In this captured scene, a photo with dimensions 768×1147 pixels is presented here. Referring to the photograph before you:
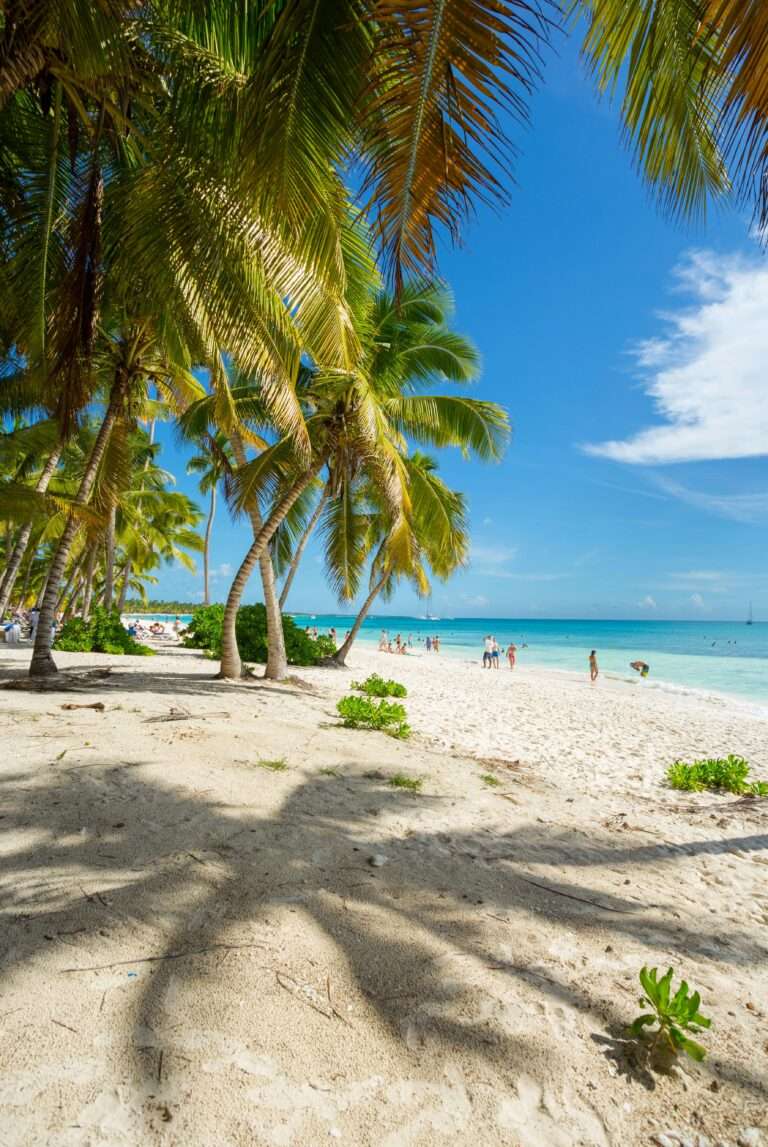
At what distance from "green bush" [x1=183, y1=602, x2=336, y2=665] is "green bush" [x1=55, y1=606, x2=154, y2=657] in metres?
2.37

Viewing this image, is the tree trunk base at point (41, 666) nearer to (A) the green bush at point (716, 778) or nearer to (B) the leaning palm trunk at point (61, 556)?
(B) the leaning palm trunk at point (61, 556)

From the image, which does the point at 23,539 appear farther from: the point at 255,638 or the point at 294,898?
the point at 294,898

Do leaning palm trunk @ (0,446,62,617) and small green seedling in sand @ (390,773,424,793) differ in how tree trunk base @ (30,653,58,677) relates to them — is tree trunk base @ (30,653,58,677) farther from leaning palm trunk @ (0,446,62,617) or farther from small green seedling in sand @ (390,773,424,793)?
small green seedling in sand @ (390,773,424,793)

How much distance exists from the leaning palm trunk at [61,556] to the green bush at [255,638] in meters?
5.45

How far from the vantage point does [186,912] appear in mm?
2412

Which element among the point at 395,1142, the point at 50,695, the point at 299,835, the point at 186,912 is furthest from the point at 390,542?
the point at 395,1142

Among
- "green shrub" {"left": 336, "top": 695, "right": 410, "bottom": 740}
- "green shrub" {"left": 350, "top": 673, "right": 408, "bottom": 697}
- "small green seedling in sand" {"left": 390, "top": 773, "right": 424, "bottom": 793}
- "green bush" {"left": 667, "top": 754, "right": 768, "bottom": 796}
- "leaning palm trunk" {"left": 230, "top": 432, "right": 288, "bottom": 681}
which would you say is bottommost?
"green bush" {"left": 667, "top": 754, "right": 768, "bottom": 796}

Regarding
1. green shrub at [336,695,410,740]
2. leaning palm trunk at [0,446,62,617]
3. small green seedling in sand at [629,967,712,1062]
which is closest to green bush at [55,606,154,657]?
leaning palm trunk at [0,446,62,617]

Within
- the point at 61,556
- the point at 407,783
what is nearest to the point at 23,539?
the point at 61,556

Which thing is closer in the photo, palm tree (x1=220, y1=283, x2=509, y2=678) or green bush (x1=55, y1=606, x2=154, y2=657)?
palm tree (x1=220, y1=283, x2=509, y2=678)

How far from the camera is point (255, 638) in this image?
15734 mm

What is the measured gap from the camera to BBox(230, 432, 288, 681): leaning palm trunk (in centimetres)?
1073

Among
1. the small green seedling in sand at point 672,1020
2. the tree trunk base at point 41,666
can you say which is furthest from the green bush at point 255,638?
the small green seedling in sand at point 672,1020

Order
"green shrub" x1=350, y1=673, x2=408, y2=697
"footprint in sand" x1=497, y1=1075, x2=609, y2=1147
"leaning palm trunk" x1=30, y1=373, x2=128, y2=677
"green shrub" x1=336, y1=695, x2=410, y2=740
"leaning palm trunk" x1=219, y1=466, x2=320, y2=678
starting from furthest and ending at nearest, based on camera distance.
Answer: "green shrub" x1=350, y1=673, x2=408, y2=697 < "leaning palm trunk" x1=219, y1=466, x2=320, y2=678 < "leaning palm trunk" x1=30, y1=373, x2=128, y2=677 < "green shrub" x1=336, y1=695, x2=410, y2=740 < "footprint in sand" x1=497, y1=1075, x2=609, y2=1147
